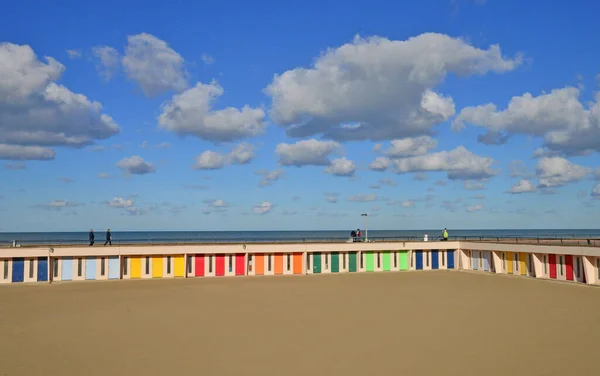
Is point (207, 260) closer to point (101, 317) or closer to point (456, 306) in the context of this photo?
point (101, 317)

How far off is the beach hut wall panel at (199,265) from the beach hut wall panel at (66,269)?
7.37 m

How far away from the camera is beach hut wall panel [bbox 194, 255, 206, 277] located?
34531 mm

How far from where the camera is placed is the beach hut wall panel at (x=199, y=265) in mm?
34531

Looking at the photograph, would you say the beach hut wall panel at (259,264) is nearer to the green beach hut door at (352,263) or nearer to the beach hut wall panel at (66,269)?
the green beach hut door at (352,263)

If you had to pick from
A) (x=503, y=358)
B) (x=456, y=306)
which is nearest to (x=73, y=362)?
(x=503, y=358)

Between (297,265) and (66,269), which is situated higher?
(66,269)

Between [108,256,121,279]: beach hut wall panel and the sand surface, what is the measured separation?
279cm

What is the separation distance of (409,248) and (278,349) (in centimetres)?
2391

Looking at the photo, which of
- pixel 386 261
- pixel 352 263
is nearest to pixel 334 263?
pixel 352 263

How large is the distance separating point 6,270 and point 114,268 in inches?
233

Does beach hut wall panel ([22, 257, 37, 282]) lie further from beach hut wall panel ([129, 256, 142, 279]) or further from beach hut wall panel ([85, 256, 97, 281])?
beach hut wall panel ([129, 256, 142, 279])

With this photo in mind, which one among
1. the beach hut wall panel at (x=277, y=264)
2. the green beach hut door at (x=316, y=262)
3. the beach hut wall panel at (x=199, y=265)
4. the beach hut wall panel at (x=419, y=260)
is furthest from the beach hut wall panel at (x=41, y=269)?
the beach hut wall panel at (x=419, y=260)

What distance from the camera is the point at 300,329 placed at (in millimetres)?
18859

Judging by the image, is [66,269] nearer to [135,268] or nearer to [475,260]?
[135,268]
